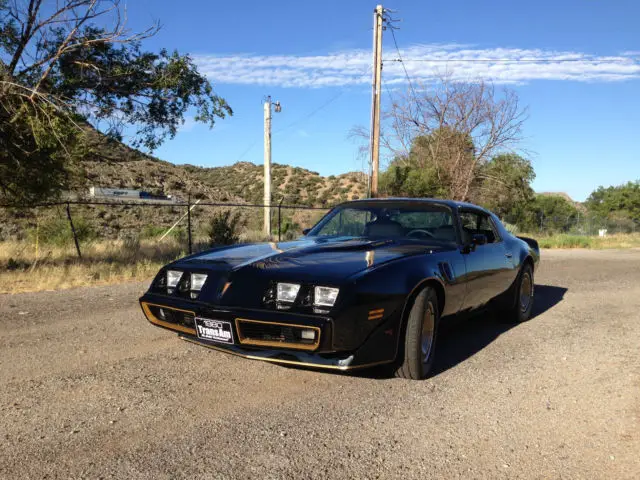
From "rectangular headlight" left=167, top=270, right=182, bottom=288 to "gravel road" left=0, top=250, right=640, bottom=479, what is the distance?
2.19ft

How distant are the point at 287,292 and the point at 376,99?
15.1 m

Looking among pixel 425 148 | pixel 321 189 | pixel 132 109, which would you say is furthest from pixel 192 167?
pixel 132 109

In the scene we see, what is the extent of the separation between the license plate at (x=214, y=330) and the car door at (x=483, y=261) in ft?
7.31

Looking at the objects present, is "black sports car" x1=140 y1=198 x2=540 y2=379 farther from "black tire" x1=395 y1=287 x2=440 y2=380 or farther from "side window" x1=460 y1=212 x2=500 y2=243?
"side window" x1=460 y1=212 x2=500 y2=243

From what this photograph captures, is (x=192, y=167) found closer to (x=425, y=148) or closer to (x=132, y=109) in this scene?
(x=425, y=148)

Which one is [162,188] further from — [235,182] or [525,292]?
[525,292]

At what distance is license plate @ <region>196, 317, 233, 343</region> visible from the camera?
11.1 ft

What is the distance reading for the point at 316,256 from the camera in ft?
12.9

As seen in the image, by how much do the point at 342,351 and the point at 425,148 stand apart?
81.4ft

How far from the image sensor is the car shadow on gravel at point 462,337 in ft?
13.7

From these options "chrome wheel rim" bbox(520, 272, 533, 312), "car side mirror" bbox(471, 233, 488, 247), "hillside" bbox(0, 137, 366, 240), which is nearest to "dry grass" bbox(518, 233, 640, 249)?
"hillside" bbox(0, 137, 366, 240)

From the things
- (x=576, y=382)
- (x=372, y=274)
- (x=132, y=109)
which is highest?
(x=132, y=109)

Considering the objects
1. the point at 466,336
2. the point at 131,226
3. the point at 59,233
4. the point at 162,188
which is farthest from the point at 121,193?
the point at 466,336

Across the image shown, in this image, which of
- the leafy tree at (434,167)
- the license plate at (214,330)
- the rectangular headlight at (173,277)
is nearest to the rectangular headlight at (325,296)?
the license plate at (214,330)
